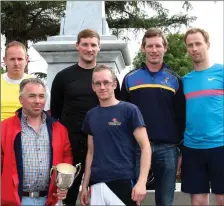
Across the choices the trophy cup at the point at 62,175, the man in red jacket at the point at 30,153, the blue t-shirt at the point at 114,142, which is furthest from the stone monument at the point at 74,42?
the trophy cup at the point at 62,175

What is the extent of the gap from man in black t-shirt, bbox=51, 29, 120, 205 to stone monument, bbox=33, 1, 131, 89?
1844mm

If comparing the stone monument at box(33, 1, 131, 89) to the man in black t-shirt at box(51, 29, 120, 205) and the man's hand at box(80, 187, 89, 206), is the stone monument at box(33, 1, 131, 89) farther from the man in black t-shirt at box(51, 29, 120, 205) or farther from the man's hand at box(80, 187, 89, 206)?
the man's hand at box(80, 187, 89, 206)

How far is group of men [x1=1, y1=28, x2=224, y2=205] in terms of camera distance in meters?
3.25

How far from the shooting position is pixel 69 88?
12.8ft

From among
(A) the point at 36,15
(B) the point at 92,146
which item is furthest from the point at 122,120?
(A) the point at 36,15

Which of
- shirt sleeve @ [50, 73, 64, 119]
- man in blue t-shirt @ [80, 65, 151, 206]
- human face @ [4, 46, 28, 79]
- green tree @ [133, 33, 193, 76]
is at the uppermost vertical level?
green tree @ [133, 33, 193, 76]

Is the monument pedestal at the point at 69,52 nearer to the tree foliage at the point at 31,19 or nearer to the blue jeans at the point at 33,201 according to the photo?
the blue jeans at the point at 33,201

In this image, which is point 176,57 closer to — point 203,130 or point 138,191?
point 203,130

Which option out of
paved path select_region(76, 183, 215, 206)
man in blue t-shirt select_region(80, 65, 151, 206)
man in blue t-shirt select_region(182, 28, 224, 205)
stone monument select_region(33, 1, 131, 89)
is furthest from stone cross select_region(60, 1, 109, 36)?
man in blue t-shirt select_region(80, 65, 151, 206)

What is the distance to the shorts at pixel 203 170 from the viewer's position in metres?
3.56

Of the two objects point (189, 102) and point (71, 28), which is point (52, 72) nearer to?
point (71, 28)

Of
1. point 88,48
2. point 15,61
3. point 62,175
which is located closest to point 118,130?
point 62,175

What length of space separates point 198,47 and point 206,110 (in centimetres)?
51

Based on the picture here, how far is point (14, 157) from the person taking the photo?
336 cm
